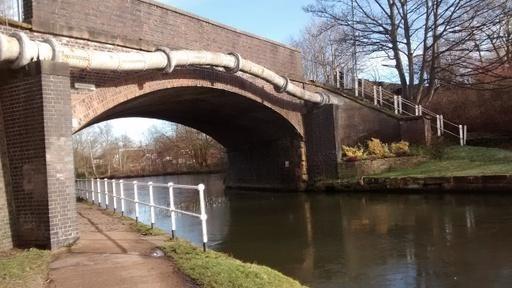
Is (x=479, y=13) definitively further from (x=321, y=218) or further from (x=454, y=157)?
(x=321, y=218)

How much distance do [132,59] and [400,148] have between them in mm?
13822

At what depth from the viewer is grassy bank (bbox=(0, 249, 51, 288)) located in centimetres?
677

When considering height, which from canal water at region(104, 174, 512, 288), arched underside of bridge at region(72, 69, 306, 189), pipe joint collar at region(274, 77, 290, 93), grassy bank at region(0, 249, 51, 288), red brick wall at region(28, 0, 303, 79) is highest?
red brick wall at region(28, 0, 303, 79)

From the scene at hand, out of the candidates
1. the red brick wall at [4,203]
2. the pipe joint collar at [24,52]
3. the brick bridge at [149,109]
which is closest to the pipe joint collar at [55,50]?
the brick bridge at [149,109]

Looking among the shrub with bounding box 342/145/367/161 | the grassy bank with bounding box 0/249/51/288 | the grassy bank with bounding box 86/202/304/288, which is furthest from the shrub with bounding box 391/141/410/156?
the grassy bank with bounding box 0/249/51/288

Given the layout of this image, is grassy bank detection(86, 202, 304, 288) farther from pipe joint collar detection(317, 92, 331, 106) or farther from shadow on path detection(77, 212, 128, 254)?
pipe joint collar detection(317, 92, 331, 106)

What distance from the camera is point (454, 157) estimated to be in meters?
23.2

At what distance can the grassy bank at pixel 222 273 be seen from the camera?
6.28m

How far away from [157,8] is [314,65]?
112 feet

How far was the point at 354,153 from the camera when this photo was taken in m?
24.2

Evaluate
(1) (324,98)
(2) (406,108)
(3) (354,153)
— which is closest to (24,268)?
(3) (354,153)

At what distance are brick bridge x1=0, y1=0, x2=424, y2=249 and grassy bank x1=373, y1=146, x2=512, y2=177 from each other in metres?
1.85

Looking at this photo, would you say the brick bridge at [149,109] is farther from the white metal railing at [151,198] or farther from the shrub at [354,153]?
the white metal railing at [151,198]

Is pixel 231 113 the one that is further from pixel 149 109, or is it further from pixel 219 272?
pixel 219 272
